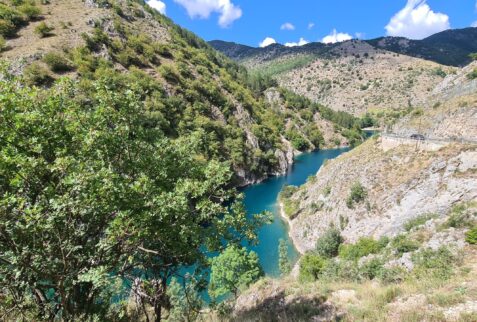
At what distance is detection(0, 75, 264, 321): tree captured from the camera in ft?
21.6

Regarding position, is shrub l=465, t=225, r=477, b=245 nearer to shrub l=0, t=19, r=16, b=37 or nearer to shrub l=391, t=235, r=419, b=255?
shrub l=391, t=235, r=419, b=255

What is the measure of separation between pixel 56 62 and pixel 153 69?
30317mm

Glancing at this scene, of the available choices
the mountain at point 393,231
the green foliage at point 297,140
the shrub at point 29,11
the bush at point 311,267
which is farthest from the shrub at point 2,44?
the green foliage at point 297,140

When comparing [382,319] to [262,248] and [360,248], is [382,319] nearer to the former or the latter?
[360,248]

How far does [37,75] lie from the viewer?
62469mm

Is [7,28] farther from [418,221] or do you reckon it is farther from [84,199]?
[418,221]

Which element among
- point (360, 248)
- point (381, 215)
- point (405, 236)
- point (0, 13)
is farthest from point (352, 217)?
point (0, 13)

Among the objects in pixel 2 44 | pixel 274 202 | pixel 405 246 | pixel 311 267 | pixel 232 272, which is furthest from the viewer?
pixel 274 202

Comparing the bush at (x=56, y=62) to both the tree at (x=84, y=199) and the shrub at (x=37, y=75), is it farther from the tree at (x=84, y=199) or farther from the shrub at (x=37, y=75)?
the tree at (x=84, y=199)

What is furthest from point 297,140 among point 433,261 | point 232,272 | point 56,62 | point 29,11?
point 433,261

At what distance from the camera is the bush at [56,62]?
6675cm

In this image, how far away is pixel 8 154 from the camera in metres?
6.64

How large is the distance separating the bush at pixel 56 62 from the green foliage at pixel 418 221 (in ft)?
255

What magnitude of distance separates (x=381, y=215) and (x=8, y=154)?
4298 cm
